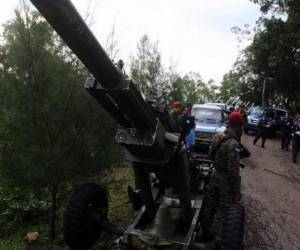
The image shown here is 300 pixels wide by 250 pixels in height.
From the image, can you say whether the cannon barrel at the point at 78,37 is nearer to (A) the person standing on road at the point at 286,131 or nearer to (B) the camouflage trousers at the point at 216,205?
(B) the camouflage trousers at the point at 216,205

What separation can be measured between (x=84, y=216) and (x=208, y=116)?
11.2 m

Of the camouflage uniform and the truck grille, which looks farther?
the truck grille

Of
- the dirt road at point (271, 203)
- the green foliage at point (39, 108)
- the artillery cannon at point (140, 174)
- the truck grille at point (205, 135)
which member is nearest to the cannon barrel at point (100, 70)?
the artillery cannon at point (140, 174)

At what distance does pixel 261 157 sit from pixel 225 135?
10.6 meters

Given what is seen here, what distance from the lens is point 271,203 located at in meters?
8.63

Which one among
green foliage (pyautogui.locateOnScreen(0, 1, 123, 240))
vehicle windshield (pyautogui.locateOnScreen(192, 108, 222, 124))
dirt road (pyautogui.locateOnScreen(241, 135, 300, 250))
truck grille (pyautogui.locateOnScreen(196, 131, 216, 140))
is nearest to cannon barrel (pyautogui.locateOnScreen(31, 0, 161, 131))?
green foliage (pyautogui.locateOnScreen(0, 1, 123, 240))

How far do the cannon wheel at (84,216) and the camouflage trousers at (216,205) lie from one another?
153 centimetres

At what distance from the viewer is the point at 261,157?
15172 millimetres

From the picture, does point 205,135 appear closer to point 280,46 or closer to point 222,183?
point 222,183

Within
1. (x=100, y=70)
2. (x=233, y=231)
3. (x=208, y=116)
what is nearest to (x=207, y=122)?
(x=208, y=116)

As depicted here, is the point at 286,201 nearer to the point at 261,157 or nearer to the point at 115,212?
the point at 115,212

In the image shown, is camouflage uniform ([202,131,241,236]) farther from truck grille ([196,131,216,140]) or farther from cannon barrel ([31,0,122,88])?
truck grille ([196,131,216,140])

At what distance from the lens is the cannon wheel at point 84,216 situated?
4809 millimetres

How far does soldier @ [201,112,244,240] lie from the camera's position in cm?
512
